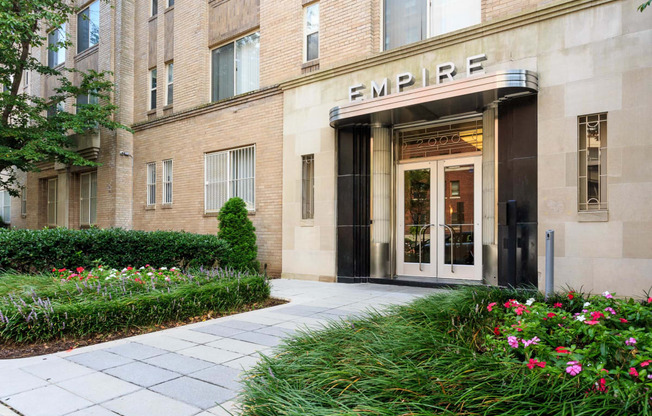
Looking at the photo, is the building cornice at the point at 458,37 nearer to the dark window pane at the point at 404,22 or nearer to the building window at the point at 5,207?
the dark window pane at the point at 404,22

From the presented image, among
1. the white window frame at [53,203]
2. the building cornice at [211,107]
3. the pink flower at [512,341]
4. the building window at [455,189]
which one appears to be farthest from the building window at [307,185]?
the white window frame at [53,203]

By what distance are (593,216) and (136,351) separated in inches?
296

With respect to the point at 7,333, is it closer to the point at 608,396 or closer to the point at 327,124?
the point at 608,396

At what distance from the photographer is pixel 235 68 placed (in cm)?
1473

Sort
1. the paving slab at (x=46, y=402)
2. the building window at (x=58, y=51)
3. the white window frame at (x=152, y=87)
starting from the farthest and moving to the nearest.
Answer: the building window at (x=58, y=51)
the white window frame at (x=152, y=87)
the paving slab at (x=46, y=402)

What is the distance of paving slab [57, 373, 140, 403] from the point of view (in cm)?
372

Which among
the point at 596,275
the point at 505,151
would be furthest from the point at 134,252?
the point at 596,275

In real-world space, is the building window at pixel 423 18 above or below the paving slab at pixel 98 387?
above

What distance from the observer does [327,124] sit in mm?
11586

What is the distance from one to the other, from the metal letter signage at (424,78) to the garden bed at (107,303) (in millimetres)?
5231

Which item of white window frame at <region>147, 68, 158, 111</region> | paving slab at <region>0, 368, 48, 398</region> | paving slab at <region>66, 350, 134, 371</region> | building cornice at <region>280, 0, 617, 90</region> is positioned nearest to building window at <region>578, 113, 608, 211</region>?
building cornice at <region>280, 0, 617, 90</region>

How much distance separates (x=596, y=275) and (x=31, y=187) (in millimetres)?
26309

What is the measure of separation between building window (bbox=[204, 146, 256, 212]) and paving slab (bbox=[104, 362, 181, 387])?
9209 millimetres

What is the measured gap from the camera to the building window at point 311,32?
12367mm
